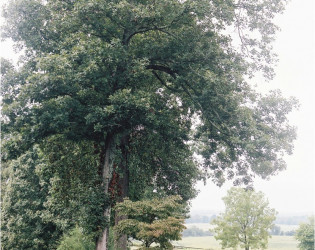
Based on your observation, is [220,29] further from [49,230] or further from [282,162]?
[49,230]

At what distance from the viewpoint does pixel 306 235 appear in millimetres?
32406

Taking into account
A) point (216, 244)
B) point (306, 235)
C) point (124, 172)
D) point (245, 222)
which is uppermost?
point (124, 172)

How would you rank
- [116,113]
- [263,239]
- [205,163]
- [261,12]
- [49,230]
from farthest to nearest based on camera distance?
1. [263,239]
2. [49,230]
3. [205,163]
4. [261,12]
5. [116,113]

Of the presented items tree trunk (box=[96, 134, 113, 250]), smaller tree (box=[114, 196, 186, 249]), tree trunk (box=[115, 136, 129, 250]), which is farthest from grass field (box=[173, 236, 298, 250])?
smaller tree (box=[114, 196, 186, 249])

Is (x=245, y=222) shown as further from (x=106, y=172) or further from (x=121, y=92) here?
(x=121, y=92)

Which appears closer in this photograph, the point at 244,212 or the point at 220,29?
the point at 220,29

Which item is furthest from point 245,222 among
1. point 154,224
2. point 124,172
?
point 154,224

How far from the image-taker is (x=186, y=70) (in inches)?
517

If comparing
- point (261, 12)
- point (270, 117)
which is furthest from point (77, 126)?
point (261, 12)

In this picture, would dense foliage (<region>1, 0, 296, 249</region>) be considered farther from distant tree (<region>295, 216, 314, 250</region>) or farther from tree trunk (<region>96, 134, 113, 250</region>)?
distant tree (<region>295, 216, 314, 250</region>)

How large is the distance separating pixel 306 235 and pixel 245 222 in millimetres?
9759

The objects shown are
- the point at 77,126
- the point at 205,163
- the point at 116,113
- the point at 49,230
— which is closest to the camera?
the point at 116,113

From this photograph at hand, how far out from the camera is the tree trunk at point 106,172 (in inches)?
488

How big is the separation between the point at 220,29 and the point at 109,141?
7542mm
